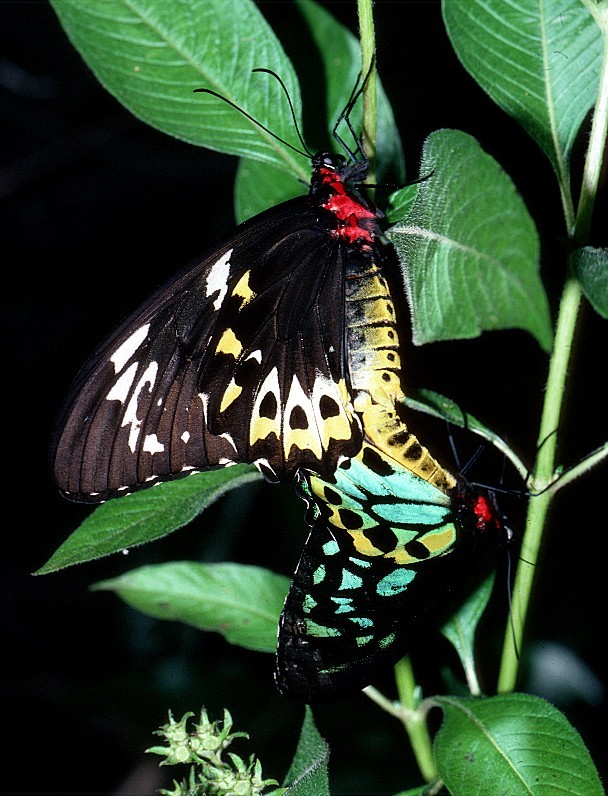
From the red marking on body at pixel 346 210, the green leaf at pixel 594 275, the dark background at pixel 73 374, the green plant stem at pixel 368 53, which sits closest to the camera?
the green leaf at pixel 594 275

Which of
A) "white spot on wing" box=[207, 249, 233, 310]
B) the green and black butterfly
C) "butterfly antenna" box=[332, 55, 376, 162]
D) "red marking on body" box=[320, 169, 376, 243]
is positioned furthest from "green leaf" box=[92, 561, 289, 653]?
"butterfly antenna" box=[332, 55, 376, 162]

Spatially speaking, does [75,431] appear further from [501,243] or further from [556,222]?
[556,222]

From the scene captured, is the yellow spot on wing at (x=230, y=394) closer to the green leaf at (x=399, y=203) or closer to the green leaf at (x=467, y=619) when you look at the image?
the green leaf at (x=399, y=203)

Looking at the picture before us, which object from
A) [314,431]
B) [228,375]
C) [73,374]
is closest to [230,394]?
[228,375]

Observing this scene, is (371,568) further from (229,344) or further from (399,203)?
(399,203)

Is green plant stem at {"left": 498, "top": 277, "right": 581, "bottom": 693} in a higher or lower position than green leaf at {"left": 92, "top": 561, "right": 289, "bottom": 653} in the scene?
higher

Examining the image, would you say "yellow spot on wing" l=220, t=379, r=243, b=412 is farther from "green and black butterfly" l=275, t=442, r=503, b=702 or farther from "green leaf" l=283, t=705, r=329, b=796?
"green leaf" l=283, t=705, r=329, b=796

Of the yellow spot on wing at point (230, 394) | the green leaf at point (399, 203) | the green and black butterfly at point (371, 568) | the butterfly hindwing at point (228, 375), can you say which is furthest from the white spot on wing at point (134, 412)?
the green leaf at point (399, 203)
